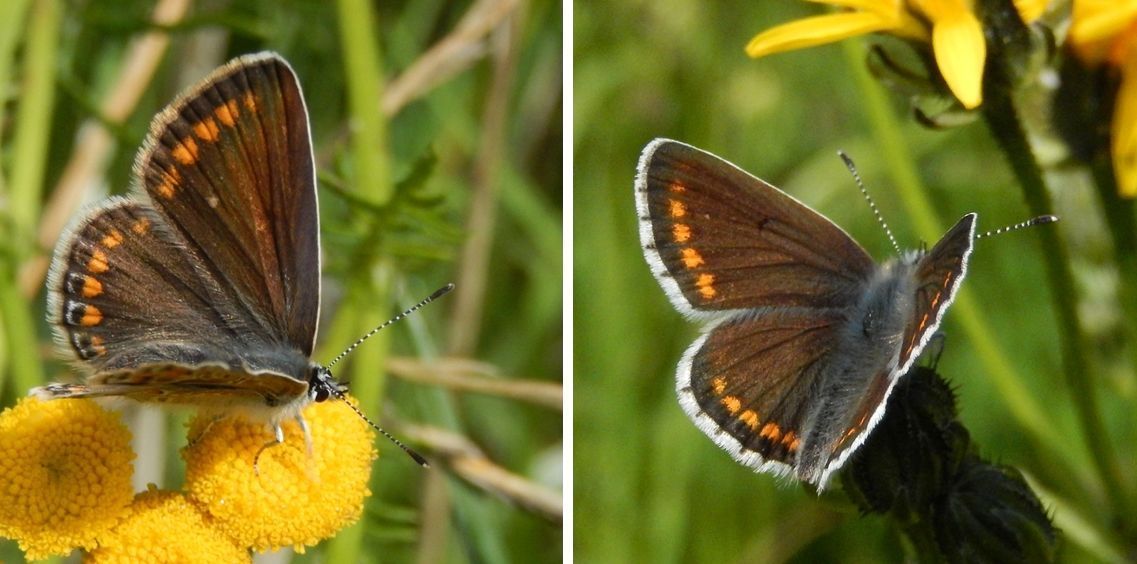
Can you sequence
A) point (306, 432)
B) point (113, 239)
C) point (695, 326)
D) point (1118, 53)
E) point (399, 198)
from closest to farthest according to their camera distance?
point (306, 432) < point (113, 239) < point (1118, 53) < point (399, 198) < point (695, 326)

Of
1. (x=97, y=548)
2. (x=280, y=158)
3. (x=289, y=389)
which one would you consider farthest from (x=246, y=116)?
(x=97, y=548)

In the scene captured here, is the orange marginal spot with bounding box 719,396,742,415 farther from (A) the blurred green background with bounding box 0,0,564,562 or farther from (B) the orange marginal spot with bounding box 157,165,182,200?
(B) the orange marginal spot with bounding box 157,165,182,200

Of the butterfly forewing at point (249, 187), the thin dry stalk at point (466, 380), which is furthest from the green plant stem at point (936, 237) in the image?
the butterfly forewing at point (249, 187)

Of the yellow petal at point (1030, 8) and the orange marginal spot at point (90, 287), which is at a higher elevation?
the orange marginal spot at point (90, 287)

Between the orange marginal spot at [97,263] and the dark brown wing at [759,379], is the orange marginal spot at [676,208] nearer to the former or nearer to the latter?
the dark brown wing at [759,379]

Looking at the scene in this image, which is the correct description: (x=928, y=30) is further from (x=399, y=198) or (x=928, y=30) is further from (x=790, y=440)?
(x=399, y=198)

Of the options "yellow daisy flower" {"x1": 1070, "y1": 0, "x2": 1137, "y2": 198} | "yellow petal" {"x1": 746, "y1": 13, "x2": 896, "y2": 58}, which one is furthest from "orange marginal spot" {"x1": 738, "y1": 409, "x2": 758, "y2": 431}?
"yellow daisy flower" {"x1": 1070, "y1": 0, "x2": 1137, "y2": 198}

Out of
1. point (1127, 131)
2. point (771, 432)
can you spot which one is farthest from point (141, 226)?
point (1127, 131)
